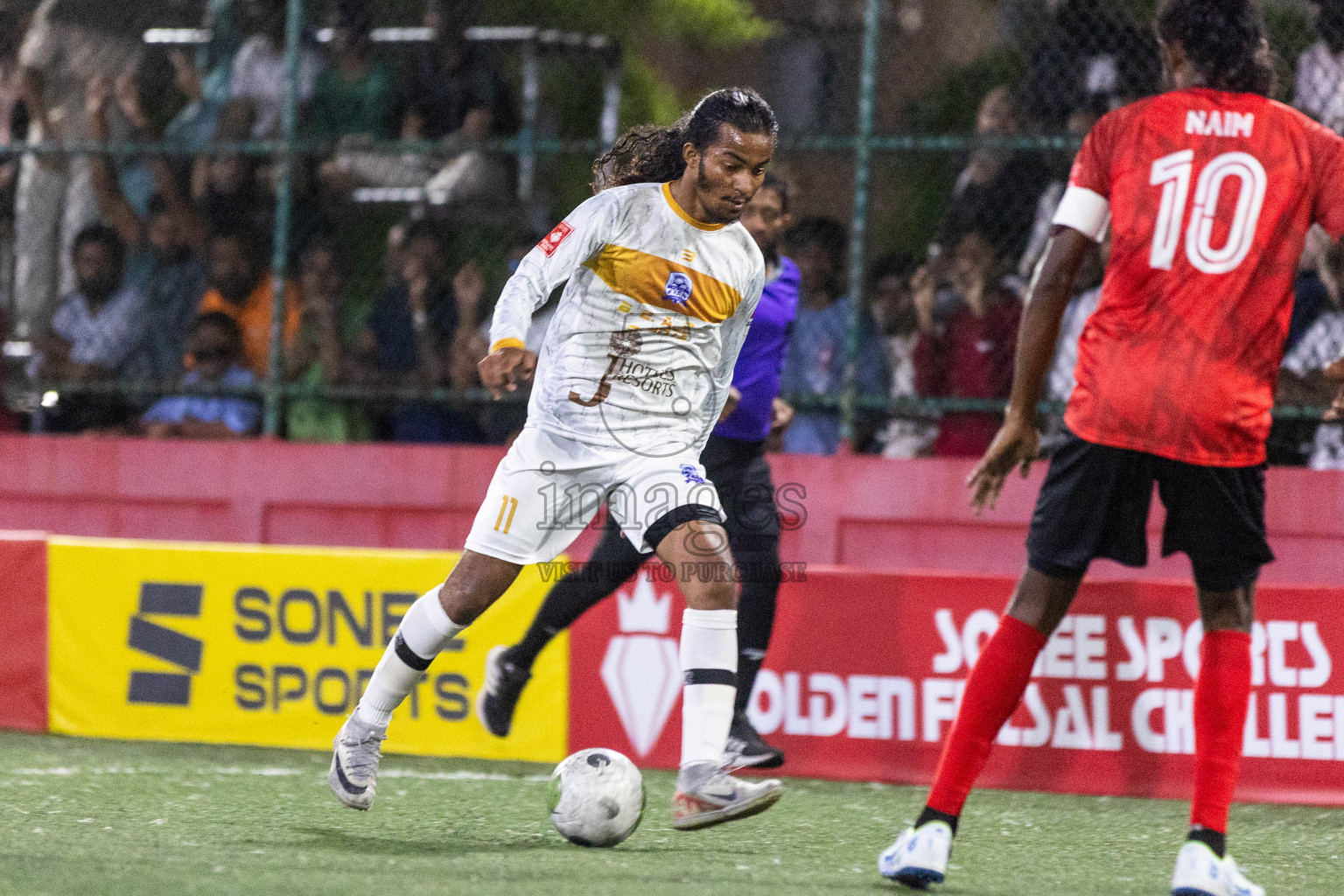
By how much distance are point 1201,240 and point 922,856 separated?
1.45 metres

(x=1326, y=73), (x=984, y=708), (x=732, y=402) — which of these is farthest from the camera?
(x=1326, y=73)

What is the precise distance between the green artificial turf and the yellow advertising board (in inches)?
9.8

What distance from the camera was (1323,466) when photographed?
690 centimetres

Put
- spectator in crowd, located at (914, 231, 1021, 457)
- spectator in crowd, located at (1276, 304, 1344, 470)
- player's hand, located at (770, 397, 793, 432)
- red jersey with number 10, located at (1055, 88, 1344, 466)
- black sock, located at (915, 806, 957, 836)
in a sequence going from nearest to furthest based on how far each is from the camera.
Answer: red jersey with number 10, located at (1055, 88, 1344, 466)
black sock, located at (915, 806, 957, 836)
player's hand, located at (770, 397, 793, 432)
spectator in crowd, located at (1276, 304, 1344, 470)
spectator in crowd, located at (914, 231, 1021, 457)

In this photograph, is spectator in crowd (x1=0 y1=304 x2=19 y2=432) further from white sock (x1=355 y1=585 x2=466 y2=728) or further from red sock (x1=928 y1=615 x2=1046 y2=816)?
red sock (x1=928 y1=615 x2=1046 y2=816)

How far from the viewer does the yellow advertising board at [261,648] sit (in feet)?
20.2

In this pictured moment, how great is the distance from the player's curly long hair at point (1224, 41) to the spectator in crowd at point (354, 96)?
5.71 meters

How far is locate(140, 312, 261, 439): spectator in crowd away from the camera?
8.27 m

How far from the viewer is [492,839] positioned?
441 centimetres

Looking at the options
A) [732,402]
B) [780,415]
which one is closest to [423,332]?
[780,415]

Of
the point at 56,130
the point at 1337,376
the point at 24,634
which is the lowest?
the point at 24,634

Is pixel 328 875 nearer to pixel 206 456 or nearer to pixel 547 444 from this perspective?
pixel 547 444

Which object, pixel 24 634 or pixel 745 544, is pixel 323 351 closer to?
pixel 24 634

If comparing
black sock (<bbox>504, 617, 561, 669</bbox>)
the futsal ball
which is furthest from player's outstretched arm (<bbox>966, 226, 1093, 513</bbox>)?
black sock (<bbox>504, 617, 561, 669</bbox>)
